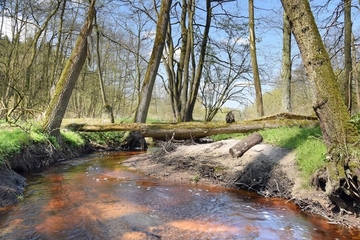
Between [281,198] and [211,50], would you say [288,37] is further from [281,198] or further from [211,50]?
[281,198]

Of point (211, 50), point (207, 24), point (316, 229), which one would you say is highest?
point (207, 24)

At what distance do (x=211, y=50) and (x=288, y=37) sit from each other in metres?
5.91

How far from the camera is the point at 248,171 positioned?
664cm

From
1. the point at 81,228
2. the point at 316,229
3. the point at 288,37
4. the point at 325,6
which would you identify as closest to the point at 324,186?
the point at 316,229

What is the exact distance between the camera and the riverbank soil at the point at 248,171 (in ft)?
16.3

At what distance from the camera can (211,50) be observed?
17.2 meters

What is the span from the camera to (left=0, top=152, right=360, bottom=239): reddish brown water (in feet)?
12.8

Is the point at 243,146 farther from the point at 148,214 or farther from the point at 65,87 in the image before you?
the point at 65,87

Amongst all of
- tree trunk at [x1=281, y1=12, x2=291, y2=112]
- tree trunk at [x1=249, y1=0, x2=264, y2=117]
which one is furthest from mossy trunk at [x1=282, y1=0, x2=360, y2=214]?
tree trunk at [x1=249, y1=0, x2=264, y2=117]

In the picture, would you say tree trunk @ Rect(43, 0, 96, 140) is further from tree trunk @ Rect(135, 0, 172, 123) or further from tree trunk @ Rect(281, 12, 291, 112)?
tree trunk @ Rect(281, 12, 291, 112)

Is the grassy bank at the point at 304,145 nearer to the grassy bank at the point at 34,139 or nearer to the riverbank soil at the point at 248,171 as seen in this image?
the riverbank soil at the point at 248,171

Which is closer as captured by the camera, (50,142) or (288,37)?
(50,142)

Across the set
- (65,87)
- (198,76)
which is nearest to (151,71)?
(65,87)

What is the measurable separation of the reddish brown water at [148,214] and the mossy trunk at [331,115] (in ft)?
1.98
